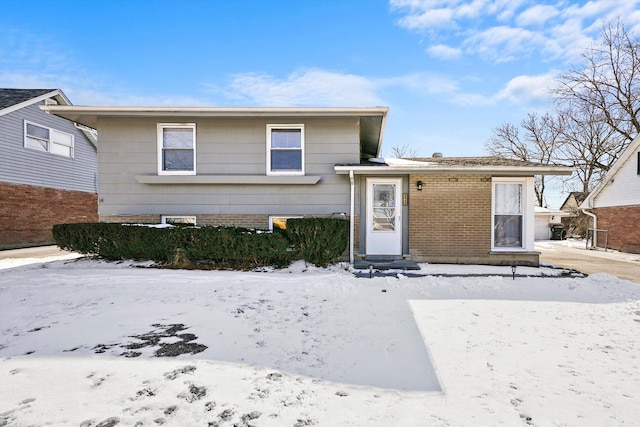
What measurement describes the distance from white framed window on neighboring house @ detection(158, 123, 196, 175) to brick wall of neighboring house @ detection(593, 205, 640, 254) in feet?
57.2

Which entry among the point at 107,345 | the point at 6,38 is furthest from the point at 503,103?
the point at 6,38

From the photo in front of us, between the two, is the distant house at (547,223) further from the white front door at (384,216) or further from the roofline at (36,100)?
the roofline at (36,100)

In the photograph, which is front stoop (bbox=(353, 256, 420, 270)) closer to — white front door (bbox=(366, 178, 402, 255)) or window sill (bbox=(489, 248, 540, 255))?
white front door (bbox=(366, 178, 402, 255))

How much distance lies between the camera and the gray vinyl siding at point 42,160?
12.2 metres

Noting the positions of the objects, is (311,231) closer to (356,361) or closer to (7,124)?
(356,361)

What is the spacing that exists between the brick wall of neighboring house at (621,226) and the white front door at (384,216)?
11844 millimetres

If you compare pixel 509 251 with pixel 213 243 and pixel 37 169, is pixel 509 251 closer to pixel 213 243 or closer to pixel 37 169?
pixel 213 243

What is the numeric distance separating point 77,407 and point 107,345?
1.16 meters

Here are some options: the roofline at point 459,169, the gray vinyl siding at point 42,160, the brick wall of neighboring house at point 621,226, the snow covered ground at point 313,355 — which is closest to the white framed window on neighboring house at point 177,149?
the snow covered ground at point 313,355

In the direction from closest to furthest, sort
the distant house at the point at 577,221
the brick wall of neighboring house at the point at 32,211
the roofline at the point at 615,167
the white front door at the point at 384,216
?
the white front door at the point at 384,216 < the brick wall of neighboring house at the point at 32,211 < the roofline at the point at 615,167 < the distant house at the point at 577,221

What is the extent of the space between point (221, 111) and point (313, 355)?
714 cm

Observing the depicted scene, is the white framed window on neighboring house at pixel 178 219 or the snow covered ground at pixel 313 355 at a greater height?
the white framed window on neighboring house at pixel 178 219

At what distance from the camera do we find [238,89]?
34.8 feet

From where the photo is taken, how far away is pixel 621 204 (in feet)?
44.4
